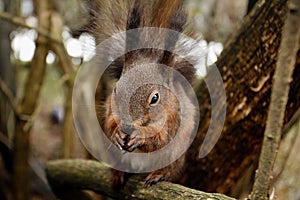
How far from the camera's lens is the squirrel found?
1.19m

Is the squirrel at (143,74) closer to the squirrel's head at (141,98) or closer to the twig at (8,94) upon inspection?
the squirrel's head at (141,98)

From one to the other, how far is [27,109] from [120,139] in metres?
1.93

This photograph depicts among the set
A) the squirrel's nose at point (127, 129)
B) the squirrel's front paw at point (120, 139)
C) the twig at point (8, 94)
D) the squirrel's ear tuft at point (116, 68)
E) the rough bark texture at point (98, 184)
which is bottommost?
the rough bark texture at point (98, 184)

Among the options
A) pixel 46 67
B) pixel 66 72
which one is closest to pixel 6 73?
pixel 46 67

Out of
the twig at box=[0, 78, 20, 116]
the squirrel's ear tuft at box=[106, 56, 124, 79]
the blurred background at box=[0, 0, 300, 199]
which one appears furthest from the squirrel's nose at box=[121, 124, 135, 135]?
the twig at box=[0, 78, 20, 116]

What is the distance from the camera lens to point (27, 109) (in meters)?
3.06

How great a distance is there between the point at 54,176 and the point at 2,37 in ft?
5.31

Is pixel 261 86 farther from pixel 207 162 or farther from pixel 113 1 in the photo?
pixel 113 1

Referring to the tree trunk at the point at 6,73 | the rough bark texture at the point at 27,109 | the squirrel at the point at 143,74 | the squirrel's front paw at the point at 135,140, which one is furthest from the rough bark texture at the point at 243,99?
the tree trunk at the point at 6,73

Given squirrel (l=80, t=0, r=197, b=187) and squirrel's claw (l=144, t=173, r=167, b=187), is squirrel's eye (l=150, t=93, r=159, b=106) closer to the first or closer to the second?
squirrel (l=80, t=0, r=197, b=187)

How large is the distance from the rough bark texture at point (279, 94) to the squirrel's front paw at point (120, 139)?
0.42 metres

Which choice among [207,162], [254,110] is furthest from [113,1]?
[207,162]

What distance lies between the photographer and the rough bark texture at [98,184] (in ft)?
4.04

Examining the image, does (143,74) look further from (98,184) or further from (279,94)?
(98,184)
